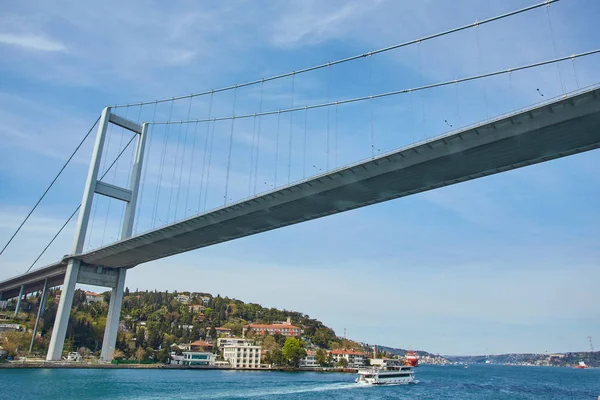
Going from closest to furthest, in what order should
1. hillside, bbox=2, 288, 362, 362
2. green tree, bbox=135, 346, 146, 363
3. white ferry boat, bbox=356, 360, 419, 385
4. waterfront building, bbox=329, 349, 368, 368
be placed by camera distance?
white ferry boat, bbox=356, 360, 419, 385
hillside, bbox=2, 288, 362, 362
green tree, bbox=135, 346, 146, 363
waterfront building, bbox=329, 349, 368, 368

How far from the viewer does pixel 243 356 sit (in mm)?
58062

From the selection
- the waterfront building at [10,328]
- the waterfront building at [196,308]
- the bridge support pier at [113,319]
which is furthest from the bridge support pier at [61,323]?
the waterfront building at [196,308]

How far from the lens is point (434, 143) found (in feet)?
54.2

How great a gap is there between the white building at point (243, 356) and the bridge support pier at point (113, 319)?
23607 mm

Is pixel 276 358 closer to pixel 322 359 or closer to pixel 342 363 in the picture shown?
pixel 322 359

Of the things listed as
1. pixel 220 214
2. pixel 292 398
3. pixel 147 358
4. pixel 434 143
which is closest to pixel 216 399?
pixel 292 398

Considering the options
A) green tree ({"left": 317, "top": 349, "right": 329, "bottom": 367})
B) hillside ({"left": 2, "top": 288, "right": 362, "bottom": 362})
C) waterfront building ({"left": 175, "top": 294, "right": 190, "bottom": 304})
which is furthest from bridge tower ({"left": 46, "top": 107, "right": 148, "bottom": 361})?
waterfront building ({"left": 175, "top": 294, "right": 190, "bottom": 304})

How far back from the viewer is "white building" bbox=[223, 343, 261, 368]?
188 feet

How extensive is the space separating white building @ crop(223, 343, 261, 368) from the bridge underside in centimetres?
3321

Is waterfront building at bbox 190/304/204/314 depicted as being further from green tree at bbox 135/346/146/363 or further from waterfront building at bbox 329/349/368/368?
green tree at bbox 135/346/146/363

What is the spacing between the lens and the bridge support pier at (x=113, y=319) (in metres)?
34.8

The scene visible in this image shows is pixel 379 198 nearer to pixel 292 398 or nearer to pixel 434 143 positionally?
pixel 434 143

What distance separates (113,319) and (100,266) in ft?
13.9

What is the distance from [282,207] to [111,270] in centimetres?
2023
